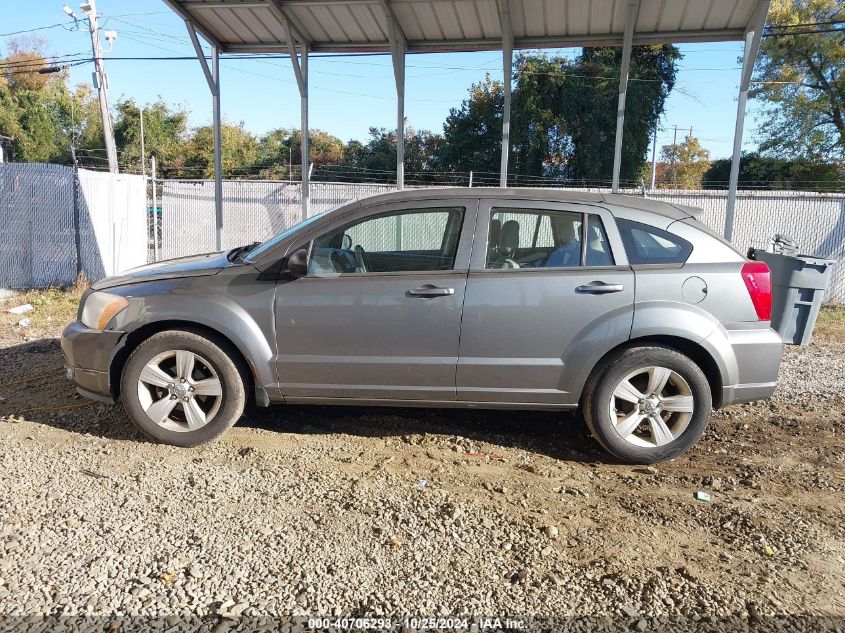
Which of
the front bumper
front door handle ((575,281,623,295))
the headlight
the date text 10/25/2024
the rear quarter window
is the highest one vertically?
the rear quarter window

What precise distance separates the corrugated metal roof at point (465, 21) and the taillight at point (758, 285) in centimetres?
553

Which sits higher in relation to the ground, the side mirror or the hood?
the side mirror

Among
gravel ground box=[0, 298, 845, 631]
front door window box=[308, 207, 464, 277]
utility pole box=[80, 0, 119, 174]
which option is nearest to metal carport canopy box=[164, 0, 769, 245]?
front door window box=[308, 207, 464, 277]

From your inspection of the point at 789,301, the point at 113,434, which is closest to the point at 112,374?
the point at 113,434

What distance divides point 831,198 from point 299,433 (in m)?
11.0

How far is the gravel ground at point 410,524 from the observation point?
2799 millimetres

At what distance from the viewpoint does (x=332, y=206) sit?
10.9 meters

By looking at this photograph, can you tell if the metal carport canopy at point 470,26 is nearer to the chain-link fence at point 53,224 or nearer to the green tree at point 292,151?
the chain-link fence at point 53,224

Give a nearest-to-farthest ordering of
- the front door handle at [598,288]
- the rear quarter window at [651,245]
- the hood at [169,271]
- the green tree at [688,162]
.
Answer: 1. the front door handle at [598,288]
2. the rear quarter window at [651,245]
3. the hood at [169,271]
4. the green tree at [688,162]

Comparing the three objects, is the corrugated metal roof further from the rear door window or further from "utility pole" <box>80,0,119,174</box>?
"utility pole" <box>80,0,119,174</box>

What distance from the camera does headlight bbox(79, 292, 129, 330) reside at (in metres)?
4.49

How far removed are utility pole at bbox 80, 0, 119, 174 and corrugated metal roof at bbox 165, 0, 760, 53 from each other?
1558cm

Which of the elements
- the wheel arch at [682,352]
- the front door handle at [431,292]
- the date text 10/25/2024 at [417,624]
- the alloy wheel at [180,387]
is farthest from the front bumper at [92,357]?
the wheel arch at [682,352]

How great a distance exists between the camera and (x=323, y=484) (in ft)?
12.9
